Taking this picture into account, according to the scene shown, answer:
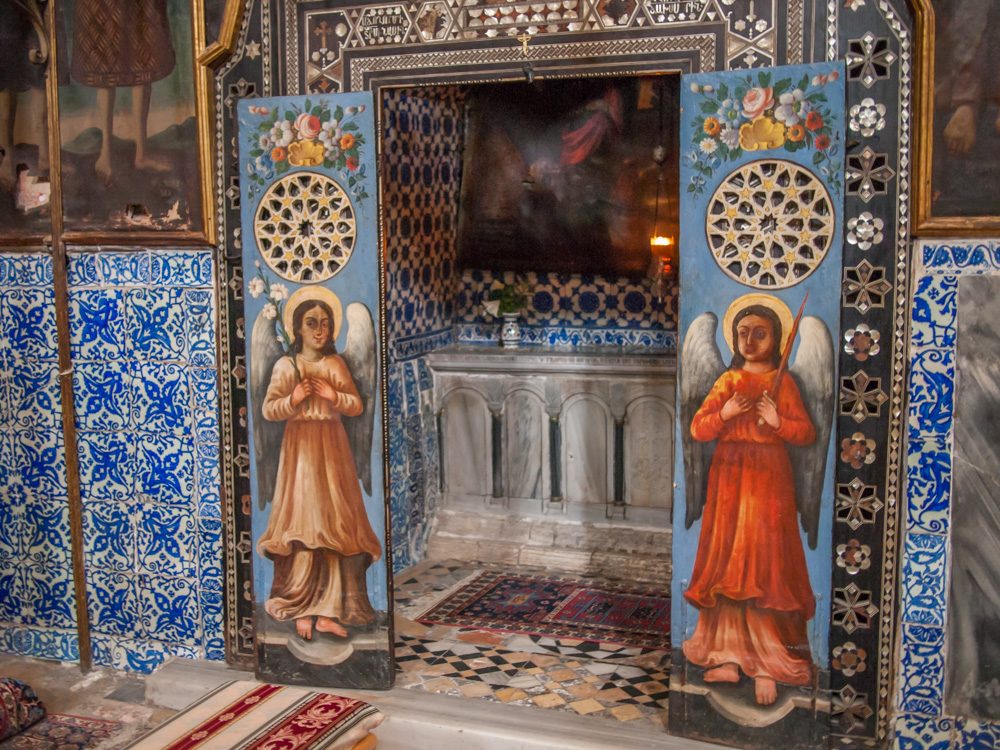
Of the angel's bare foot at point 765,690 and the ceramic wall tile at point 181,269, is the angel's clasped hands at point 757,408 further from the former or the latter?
the ceramic wall tile at point 181,269

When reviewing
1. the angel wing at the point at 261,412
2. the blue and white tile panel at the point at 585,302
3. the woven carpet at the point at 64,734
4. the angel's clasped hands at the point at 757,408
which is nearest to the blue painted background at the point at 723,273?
the angel's clasped hands at the point at 757,408

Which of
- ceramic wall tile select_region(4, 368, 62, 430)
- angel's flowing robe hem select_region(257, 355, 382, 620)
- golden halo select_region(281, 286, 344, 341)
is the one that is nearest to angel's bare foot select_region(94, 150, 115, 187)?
ceramic wall tile select_region(4, 368, 62, 430)

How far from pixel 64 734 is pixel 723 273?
3.56m

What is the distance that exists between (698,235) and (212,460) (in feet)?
8.29

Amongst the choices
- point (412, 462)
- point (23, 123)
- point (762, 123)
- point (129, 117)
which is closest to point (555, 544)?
point (412, 462)

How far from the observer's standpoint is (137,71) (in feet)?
16.5

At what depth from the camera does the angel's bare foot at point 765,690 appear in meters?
4.23

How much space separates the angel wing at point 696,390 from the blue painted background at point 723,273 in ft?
0.09

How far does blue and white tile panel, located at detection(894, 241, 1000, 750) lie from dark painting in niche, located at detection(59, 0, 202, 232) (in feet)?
10.3

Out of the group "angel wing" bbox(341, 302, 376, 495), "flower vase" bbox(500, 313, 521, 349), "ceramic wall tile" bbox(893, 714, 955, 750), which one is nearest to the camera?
"ceramic wall tile" bbox(893, 714, 955, 750)

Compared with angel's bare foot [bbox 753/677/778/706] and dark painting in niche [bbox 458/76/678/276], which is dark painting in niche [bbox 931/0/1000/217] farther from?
dark painting in niche [bbox 458/76/678/276]

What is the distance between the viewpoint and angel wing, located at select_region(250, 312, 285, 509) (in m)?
4.83

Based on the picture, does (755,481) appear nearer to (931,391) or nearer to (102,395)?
(931,391)

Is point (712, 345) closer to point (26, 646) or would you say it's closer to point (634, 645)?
point (634, 645)
